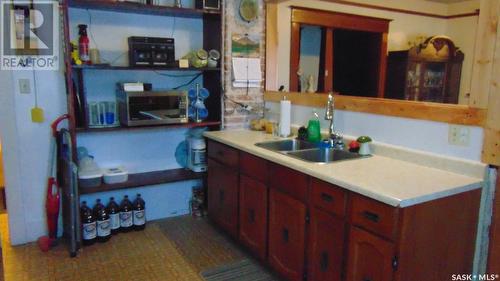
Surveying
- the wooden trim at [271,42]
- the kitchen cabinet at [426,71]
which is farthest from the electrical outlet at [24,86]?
the kitchen cabinet at [426,71]

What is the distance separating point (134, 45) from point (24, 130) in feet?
3.31

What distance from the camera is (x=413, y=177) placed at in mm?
1801

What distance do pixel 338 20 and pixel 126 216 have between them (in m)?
3.05

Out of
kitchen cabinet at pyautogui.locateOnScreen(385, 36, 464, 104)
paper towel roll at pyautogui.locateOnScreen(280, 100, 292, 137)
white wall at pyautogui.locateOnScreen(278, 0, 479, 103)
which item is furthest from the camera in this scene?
kitchen cabinet at pyautogui.locateOnScreen(385, 36, 464, 104)

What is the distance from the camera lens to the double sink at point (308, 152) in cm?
237

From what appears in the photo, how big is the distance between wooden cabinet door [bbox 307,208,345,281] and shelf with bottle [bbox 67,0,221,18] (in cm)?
187

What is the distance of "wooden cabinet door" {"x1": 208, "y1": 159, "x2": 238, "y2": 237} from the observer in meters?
2.73

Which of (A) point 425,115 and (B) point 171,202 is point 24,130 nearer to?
(B) point 171,202

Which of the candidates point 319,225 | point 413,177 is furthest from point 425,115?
point 319,225

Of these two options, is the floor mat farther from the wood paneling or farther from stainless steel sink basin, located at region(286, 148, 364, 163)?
the wood paneling

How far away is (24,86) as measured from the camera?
2.63m

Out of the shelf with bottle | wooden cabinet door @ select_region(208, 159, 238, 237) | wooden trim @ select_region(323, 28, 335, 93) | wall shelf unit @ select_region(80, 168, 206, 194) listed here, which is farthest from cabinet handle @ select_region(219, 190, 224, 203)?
wooden trim @ select_region(323, 28, 335, 93)

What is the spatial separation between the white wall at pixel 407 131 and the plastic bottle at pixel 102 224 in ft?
5.93

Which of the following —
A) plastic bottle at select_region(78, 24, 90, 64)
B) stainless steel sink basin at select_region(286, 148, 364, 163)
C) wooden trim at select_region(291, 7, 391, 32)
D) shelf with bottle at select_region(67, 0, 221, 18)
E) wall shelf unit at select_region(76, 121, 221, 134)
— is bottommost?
stainless steel sink basin at select_region(286, 148, 364, 163)
